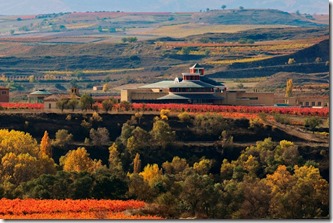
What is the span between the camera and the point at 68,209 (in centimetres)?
5397

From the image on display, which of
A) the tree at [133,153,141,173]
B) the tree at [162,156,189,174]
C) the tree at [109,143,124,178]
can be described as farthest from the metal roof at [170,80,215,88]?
the tree at [162,156,189,174]

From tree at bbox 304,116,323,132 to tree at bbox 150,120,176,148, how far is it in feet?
43.7

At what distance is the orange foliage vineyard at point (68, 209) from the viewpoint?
51.2m

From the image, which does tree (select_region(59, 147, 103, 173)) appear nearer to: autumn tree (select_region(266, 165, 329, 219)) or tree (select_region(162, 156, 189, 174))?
tree (select_region(162, 156, 189, 174))

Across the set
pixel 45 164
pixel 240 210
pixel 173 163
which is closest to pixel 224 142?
pixel 173 163

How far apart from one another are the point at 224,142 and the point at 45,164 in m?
23.5

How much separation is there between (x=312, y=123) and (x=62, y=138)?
2183 cm

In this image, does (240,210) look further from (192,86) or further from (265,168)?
(192,86)

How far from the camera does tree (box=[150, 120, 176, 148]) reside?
9688cm

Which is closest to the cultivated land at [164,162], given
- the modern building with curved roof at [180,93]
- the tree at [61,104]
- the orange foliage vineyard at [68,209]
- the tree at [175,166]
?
the orange foliage vineyard at [68,209]

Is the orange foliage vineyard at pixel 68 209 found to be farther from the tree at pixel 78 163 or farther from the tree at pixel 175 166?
the tree at pixel 175 166

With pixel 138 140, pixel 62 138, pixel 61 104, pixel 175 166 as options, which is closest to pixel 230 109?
pixel 61 104

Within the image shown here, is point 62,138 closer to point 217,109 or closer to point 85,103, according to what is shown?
point 85,103

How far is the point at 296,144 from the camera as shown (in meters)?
98.2
